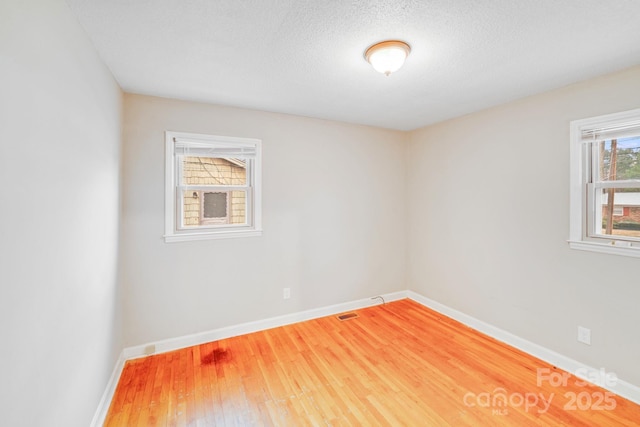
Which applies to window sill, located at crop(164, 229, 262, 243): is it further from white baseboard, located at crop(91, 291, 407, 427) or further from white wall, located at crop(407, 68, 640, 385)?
white wall, located at crop(407, 68, 640, 385)

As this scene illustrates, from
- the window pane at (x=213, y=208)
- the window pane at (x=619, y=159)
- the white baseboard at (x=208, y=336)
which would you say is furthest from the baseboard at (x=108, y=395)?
the window pane at (x=619, y=159)

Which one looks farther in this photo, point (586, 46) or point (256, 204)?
point (256, 204)

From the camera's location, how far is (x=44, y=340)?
44.9 inches

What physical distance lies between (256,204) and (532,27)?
2571 mm

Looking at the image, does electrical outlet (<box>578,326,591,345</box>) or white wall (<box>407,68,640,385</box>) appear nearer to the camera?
white wall (<box>407,68,640,385</box>)

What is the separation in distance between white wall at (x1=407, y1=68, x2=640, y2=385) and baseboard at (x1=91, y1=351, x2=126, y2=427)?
11.3ft

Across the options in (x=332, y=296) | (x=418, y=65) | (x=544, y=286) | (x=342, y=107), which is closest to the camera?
(x=418, y=65)

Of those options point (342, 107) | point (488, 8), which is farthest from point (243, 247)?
point (488, 8)

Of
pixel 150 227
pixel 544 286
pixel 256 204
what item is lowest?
pixel 544 286

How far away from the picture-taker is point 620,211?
2.13m

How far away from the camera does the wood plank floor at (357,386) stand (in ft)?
6.02

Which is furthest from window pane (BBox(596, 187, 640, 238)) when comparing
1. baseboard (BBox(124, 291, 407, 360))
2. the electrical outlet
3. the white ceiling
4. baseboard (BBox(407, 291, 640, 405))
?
baseboard (BBox(124, 291, 407, 360))

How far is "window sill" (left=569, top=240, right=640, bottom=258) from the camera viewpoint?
1982 mm

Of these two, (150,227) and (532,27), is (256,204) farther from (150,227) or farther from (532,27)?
(532,27)
